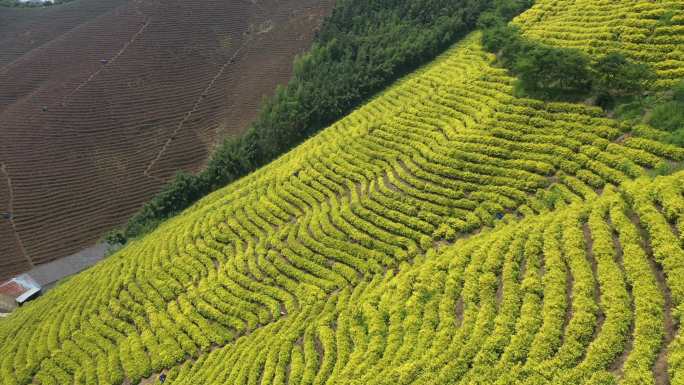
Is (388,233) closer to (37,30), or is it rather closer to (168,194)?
(168,194)

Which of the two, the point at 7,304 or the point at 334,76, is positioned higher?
the point at 334,76

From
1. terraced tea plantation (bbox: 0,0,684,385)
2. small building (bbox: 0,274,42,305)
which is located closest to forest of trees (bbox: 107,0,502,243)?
small building (bbox: 0,274,42,305)

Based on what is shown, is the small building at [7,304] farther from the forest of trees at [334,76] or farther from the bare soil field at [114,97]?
the forest of trees at [334,76]

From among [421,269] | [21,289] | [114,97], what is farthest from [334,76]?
[21,289]

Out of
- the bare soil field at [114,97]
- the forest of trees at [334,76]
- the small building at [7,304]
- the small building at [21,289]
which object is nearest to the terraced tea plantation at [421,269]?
the small building at [21,289]

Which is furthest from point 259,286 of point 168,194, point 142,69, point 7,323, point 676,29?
point 142,69

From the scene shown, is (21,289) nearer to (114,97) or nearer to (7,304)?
(7,304)

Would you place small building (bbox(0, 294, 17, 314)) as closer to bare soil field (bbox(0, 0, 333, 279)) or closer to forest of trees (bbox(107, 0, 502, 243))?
bare soil field (bbox(0, 0, 333, 279))
